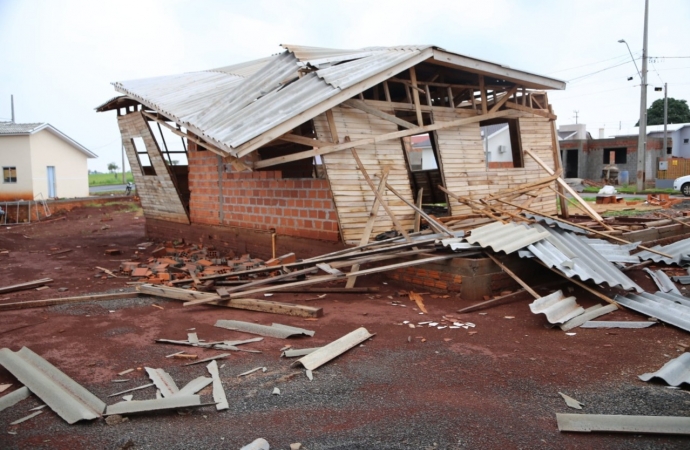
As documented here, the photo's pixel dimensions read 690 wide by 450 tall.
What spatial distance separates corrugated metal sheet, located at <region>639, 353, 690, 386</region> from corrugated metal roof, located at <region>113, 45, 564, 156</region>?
19.1ft

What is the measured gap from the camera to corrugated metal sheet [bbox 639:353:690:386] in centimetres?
465

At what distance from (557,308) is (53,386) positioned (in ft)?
18.1

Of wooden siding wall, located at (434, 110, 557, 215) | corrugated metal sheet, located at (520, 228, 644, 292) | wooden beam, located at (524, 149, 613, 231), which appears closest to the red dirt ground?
corrugated metal sheet, located at (520, 228, 644, 292)

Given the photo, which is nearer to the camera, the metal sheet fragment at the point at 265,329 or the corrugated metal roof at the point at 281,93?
the metal sheet fragment at the point at 265,329

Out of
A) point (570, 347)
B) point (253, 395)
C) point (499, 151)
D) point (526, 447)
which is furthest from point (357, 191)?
point (499, 151)

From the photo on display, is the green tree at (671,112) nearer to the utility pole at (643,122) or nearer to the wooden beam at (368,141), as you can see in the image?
the utility pole at (643,122)

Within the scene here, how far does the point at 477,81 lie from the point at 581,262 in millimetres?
6011

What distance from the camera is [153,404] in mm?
4312

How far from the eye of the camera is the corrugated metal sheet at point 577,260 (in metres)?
7.11

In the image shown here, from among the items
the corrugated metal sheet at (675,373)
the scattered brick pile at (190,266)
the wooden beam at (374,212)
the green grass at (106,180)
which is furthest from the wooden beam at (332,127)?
the green grass at (106,180)

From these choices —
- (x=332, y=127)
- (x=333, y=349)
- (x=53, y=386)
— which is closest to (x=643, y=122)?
(x=332, y=127)

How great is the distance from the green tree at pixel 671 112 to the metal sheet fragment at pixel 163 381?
7051 cm

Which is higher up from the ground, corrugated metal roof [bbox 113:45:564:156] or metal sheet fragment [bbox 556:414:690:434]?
corrugated metal roof [bbox 113:45:564:156]

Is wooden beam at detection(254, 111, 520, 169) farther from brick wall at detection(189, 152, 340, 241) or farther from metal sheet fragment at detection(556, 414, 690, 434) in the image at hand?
metal sheet fragment at detection(556, 414, 690, 434)
